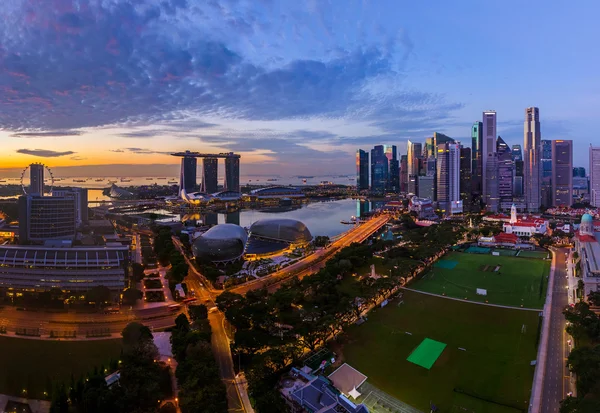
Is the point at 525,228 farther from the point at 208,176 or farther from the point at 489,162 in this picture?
the point at 208,176

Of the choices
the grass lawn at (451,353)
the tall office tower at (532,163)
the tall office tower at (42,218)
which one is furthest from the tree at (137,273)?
the tall office tower at (532,163)

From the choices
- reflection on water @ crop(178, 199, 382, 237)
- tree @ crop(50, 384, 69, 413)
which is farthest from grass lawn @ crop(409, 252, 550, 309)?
reflection on water @ crop(178, 199, 382, 237)

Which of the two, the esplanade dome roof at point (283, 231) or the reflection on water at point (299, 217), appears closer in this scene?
the esplanade dome roof at point (283, 231)

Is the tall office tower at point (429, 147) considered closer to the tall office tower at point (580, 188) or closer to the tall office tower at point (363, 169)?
the tall office tower at point (363, 169)

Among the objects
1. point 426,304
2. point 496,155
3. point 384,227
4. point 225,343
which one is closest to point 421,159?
point 496,155

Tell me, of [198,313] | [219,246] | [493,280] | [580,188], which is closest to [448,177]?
[493,280]

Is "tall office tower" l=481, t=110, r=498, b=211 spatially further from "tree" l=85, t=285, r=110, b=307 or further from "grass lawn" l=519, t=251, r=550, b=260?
"tree" l=85, t=285, r=110, b=307

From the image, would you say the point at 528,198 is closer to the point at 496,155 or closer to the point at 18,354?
the point at 496,155
